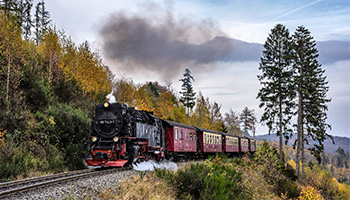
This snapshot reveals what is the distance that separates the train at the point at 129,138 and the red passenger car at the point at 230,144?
34.4 ft

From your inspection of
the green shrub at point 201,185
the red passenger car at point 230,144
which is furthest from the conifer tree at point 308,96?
the green shrub at point 201,185

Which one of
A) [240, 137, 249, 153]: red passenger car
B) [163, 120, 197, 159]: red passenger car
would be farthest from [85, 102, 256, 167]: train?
[240, 137, 249, 153]: red passenger car

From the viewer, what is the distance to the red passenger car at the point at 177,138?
20.7 metres

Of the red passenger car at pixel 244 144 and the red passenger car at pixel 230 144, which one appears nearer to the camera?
the red passenger car at pixel 230 144

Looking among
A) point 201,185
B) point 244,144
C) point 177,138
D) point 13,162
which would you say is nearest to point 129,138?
point 201,185

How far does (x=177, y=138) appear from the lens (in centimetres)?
2123

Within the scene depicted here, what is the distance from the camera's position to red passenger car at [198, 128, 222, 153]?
A: 2630 centimetres

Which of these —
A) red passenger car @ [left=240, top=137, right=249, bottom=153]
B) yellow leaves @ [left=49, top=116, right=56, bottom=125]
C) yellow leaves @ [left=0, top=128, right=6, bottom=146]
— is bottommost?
red passenger car @ [left=240, top=137, right=249, bottom=153]

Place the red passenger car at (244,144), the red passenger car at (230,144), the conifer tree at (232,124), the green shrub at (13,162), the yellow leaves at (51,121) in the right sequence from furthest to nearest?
1. the conifer tree at (232,124)
2. the red passenger car at (244,144)
3. the red passenger car at (230,144)
4. the yellow leaves at (51,121)
5. the green shrub at (13,162)

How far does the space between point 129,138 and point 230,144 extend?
21.7 m

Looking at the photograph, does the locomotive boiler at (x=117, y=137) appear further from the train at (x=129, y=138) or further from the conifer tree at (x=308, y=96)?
the conifer tree at (x=308, y=96)

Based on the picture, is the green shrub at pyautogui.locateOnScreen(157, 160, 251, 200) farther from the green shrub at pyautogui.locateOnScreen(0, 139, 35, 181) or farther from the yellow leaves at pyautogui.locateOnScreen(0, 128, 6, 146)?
the yellow leaves at pyautogui.locateOnScreen(0, 128, 6, 146)

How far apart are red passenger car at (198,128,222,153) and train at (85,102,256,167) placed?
3002 millimetres

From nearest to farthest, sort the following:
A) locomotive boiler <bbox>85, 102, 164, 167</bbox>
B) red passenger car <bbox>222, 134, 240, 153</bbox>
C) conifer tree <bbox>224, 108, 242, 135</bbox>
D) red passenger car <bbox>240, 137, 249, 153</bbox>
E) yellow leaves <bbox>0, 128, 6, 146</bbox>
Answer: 1. yellow leaves <bbox>0, 128, 6, 146</bbox>
2. locomotive boiler <bbox>85, 102, 164, 167</bbox>
3. red passenger car <bbox>222, 134, 240, 153</bbox>
4. red passenger car <bbox>240, 137, 249, 153</bbox>
5. conifer tree <bbox>224, 108, 242, 135</bbox>
